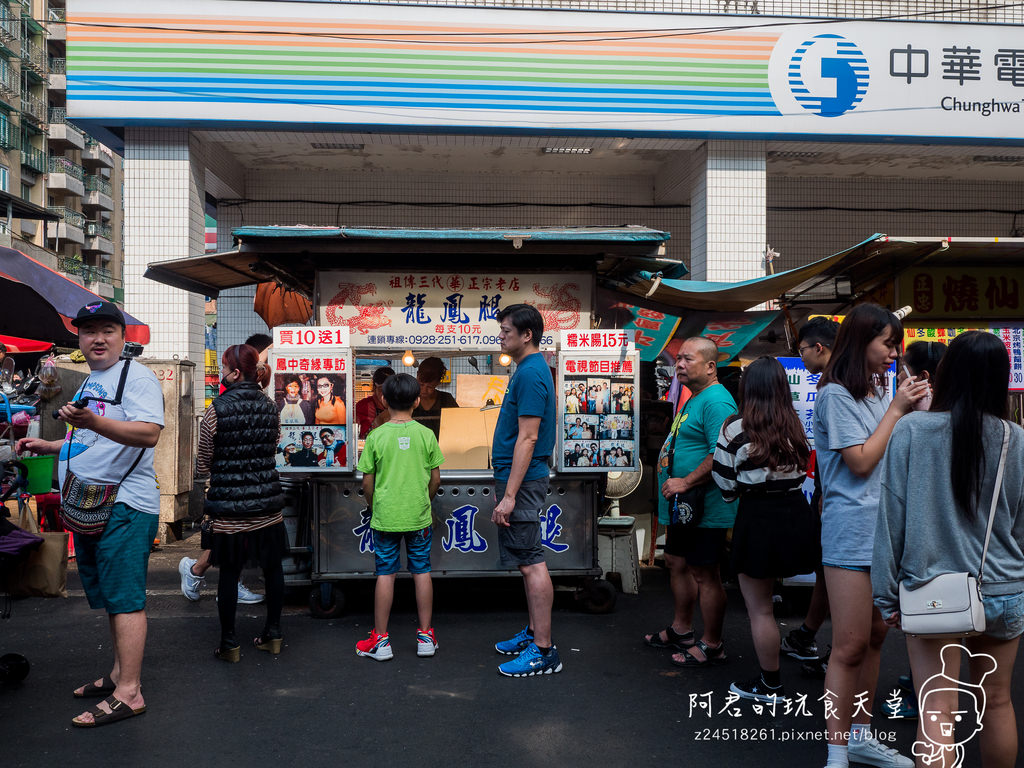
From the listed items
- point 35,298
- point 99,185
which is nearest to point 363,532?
point 35,298

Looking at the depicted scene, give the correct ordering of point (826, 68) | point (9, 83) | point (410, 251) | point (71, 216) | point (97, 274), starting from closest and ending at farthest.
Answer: point (410, 251) < point (826, 68) < point (9, 83) < point (71, 216) < point (97, 274)

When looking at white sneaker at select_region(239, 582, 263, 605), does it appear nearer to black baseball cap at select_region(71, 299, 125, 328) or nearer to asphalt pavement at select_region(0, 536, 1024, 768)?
asphalt pavement at select_region(0, 536, 1024, 768)

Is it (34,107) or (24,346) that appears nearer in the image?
(24,346)

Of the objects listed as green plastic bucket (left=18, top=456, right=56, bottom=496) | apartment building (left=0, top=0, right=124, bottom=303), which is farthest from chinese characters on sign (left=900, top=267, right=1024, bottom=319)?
apartment building (left=0, top=0, right=124, bottom=303)

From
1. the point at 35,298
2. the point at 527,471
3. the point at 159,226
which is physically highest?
the point at 159,226

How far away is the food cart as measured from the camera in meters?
5.50

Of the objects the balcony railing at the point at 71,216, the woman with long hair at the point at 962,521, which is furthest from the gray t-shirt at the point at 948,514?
the balcony railing at the point at 71,216

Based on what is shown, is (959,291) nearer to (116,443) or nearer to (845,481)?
(845,481)

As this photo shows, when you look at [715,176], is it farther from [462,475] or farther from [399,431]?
[399,431]

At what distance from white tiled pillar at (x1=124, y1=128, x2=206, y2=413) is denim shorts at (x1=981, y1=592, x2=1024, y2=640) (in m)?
8.53

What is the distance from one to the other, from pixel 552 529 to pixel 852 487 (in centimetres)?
288

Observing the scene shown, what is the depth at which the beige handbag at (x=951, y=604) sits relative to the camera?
2.35 m

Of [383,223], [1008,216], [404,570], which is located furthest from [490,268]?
[1008,216]

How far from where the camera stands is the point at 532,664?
4336mm
